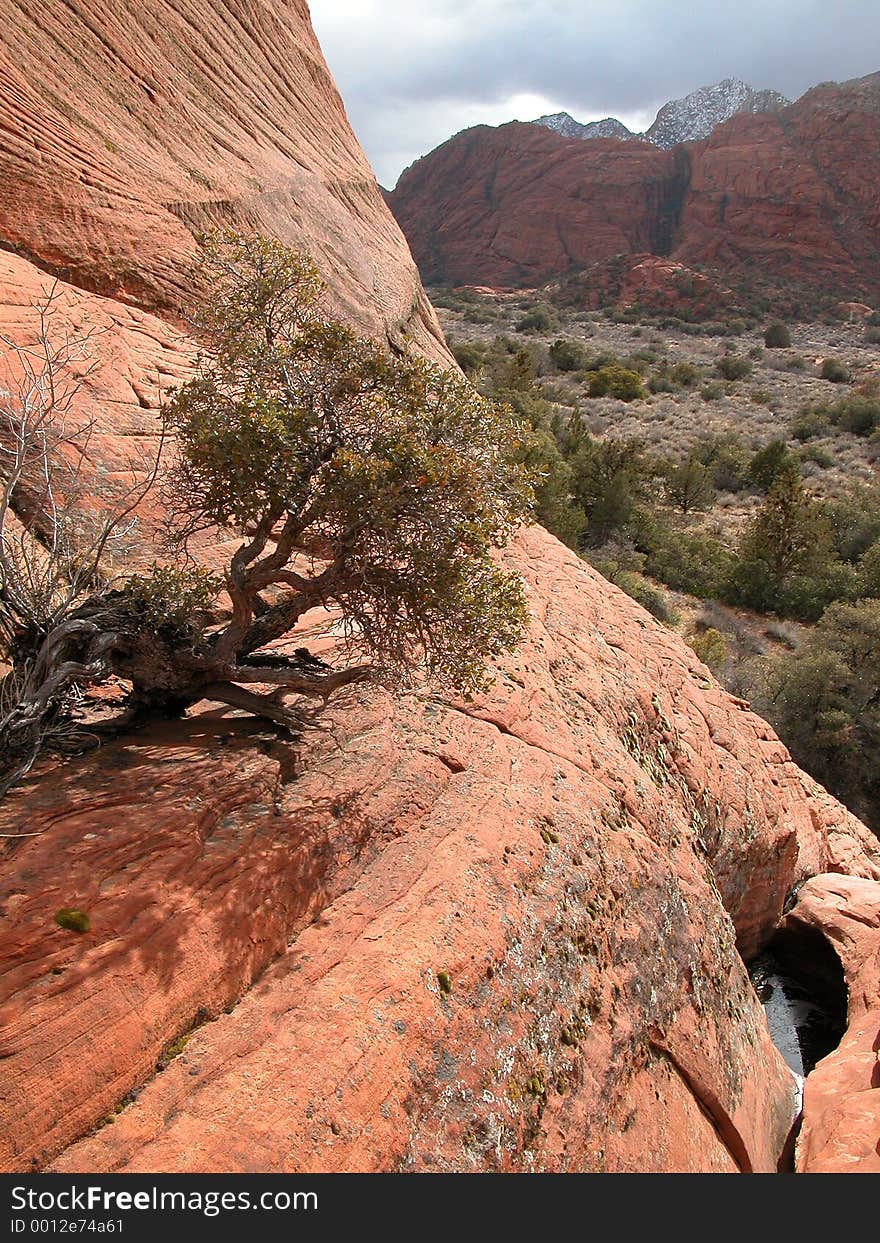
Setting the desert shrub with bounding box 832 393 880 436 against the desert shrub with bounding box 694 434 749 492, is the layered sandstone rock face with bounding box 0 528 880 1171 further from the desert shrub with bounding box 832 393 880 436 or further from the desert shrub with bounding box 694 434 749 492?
the desert shrub with bounding box 832 393 880 436

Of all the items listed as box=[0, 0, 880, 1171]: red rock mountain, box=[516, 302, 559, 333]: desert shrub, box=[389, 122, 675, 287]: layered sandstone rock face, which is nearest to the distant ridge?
box=[389, 122, 675, 287]: layered sandstone rock face

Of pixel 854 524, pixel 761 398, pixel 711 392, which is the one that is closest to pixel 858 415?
pixel 761 398

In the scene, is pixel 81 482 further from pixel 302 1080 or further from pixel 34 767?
pixel 302 1080

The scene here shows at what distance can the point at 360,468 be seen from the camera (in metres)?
4.80

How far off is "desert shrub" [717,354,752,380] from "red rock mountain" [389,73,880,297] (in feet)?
109

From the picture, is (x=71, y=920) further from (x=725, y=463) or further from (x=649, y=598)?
(x=725, y=463)

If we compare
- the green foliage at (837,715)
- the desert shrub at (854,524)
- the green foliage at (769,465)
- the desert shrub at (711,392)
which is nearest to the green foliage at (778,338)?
the desert shrub at (711,392)

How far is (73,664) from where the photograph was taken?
15.6ft

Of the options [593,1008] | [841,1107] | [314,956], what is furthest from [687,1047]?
[314,956]

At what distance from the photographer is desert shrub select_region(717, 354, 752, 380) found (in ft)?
159

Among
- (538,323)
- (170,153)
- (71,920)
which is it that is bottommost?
(71,920)

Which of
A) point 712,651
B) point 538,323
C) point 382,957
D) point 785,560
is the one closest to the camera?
point 382,957

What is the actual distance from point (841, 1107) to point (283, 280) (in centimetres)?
903

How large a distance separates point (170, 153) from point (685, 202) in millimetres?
92986
